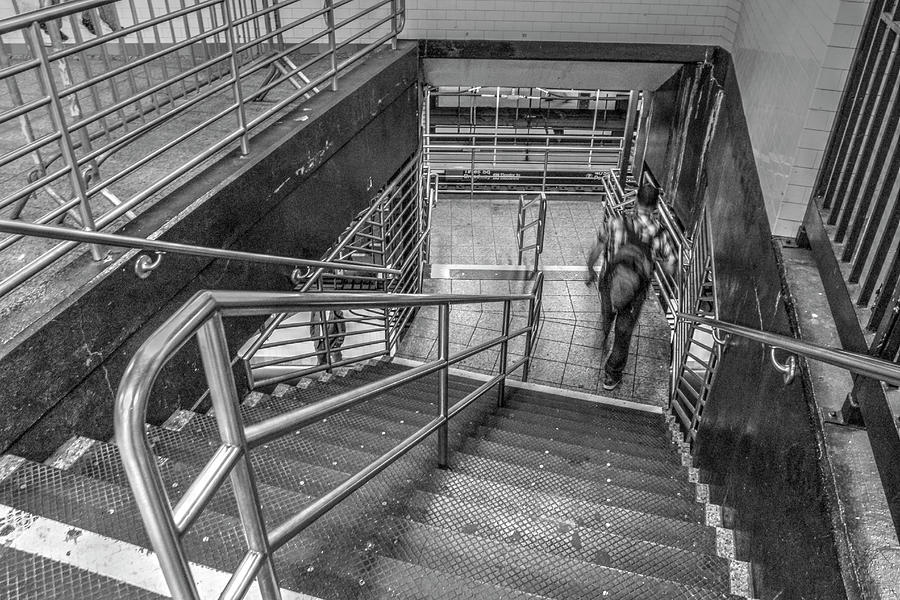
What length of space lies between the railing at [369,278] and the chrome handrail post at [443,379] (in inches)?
50.8

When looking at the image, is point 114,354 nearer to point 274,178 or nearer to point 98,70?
point 274,178

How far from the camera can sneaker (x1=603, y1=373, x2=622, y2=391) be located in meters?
5.43

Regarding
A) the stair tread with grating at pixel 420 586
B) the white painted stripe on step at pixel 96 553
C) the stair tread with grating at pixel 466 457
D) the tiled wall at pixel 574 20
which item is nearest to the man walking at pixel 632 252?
the stair tread with grating at pixel 466 457

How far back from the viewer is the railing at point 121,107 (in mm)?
2021

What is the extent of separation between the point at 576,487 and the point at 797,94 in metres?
2.24

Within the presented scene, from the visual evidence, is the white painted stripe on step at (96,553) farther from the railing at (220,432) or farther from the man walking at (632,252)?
the man walking at (632,252)

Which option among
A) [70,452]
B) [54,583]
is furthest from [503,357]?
[54,583]

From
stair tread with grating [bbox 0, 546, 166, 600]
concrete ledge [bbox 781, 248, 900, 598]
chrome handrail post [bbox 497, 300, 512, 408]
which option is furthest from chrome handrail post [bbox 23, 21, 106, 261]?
concrete ledge [bbox 781, 248, 900, 598]

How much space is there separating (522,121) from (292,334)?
5393 millimetres

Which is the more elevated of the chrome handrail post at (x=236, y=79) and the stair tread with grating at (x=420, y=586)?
the chrome handrail post at (x=236, y=79)

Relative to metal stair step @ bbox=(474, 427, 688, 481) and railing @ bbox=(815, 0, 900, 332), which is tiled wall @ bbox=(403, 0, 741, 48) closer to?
railing @ bbox=(815, 0, 900, 332)

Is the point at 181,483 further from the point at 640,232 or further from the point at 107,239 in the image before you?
the point at 640,232

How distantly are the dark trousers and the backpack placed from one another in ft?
0.25

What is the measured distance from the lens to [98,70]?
4984 mm
